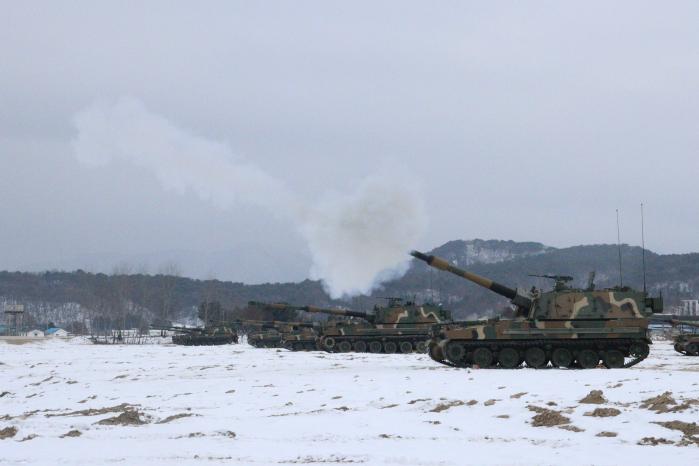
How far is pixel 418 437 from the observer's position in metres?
14.4

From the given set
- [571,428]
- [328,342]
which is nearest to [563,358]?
[571,428]

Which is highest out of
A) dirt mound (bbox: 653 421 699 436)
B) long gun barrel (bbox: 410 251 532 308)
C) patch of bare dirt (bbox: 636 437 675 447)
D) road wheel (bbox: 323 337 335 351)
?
long gun barrel (bbox: 410 251 532 308)

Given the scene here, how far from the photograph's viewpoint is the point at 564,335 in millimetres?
28172

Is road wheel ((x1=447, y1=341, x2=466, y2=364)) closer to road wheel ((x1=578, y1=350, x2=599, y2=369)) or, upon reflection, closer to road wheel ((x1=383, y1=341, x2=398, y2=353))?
road wheel ((x1=578, y1=350, x2=599, y2=369))

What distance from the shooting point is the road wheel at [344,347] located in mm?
47250

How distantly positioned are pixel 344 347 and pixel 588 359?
21.0m

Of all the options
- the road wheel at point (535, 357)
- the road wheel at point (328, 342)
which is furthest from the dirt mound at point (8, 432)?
the road wheel at point (328, 342)

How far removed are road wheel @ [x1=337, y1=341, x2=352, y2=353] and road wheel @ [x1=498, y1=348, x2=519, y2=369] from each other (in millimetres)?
19581

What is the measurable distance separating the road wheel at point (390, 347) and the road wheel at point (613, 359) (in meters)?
19.2

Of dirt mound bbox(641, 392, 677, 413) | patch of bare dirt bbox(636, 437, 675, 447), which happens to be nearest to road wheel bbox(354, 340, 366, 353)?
dirt mound bbox(641, 392, 677, 413)

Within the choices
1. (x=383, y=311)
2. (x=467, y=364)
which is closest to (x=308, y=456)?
(x=467, y=364)

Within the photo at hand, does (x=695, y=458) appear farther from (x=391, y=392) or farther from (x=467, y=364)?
(x=467, y=364)

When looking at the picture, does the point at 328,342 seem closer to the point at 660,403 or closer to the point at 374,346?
the point at 374,346

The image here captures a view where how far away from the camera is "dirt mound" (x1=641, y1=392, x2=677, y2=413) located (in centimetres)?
1597
